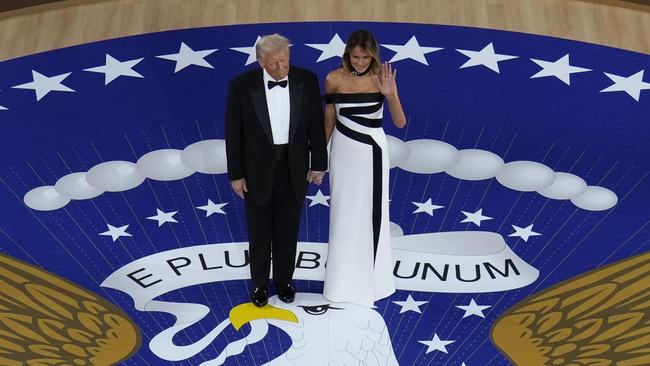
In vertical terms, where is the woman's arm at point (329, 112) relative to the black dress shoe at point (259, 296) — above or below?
above

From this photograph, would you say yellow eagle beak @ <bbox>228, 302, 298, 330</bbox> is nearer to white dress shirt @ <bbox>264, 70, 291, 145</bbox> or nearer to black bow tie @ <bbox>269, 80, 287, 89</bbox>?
white dress shirt @ <bbox>264, 70, 291, 145</bbox>

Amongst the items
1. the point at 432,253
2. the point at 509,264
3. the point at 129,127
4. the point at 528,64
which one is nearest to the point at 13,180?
the point at 129,127

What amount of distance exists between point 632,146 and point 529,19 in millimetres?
1227

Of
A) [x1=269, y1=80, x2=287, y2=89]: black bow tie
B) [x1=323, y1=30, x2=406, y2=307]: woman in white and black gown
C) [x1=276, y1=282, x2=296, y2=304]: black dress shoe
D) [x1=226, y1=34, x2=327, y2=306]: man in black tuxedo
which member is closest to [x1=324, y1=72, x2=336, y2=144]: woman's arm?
[x1=323, y1=30, x2=406, y2=307]: woman in white and black gown

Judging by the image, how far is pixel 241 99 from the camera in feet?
14.6

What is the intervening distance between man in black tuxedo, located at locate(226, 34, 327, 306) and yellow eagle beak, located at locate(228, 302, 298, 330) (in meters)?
0.29

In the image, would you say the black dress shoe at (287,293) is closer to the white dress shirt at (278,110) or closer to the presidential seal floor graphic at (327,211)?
the presidential seal floor graphic at (327,211)

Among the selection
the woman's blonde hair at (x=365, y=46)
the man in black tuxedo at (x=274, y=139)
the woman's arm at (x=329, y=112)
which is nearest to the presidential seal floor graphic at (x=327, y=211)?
the man in black tuxedo at (x=274, y=139)

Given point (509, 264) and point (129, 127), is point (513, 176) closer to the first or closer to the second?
point (509, 264)

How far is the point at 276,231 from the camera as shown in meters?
4.77

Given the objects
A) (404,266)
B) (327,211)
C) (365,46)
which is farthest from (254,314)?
(365,46)

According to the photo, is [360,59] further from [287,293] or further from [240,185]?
[287,293]

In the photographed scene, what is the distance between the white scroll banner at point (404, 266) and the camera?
500 centimetres

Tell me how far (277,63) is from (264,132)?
0.96ft
